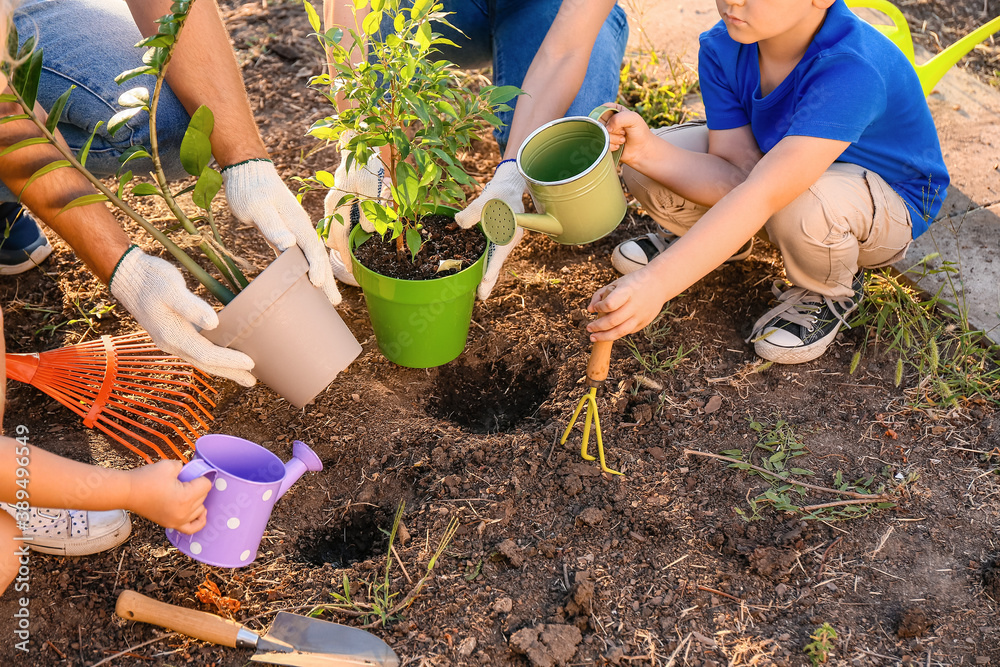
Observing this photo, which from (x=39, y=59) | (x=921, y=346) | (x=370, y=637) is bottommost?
(x=921, y=346)

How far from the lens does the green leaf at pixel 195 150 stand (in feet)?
4.31

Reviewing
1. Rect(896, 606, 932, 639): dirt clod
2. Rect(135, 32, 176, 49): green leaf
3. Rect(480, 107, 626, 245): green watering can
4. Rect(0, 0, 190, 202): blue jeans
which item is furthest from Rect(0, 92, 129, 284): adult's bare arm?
Rect(896, 606, 932, 639): dirt clod

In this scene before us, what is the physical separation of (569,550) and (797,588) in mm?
426

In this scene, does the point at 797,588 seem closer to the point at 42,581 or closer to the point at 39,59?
the point at 42,581

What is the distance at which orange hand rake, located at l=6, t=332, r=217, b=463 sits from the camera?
5.27ft

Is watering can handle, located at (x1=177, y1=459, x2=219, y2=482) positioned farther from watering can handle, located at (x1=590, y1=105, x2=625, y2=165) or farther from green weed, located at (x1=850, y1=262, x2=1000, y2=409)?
green weed, located at (x1=850, y1=262, x2=1000, y2=409)

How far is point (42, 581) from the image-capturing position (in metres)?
1.38

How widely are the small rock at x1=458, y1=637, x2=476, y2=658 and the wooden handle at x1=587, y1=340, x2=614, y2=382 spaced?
1.70ft

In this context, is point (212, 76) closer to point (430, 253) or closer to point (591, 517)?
point (430, 253)

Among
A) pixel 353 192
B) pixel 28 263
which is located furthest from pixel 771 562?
pixel 28 263

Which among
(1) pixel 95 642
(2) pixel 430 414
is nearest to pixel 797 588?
(2) pixel 430 414

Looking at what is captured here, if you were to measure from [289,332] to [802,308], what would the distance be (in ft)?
4.01

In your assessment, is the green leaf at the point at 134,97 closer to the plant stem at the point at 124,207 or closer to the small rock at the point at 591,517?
the plant stem at the point at 124,207

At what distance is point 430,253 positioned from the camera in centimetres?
168
